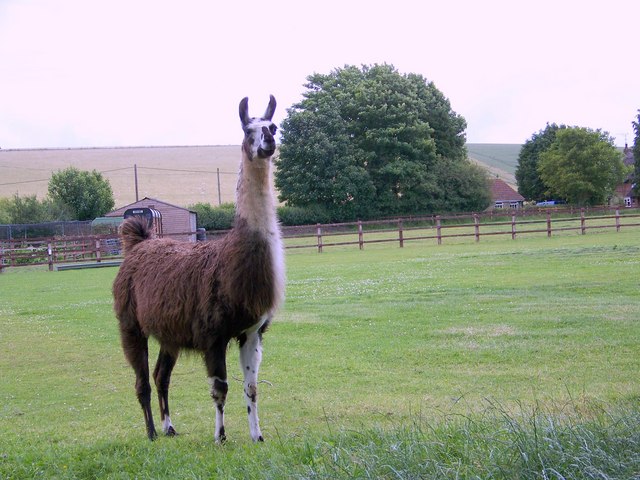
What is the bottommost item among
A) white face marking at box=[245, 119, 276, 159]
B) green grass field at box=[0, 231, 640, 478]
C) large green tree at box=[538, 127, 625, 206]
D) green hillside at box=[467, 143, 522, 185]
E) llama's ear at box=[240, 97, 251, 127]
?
green grass field at box=[0, 231, 640, 478]

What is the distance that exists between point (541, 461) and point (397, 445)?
91 cm

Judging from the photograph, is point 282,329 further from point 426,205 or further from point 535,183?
point 535,183

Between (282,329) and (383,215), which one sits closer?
(282,329)

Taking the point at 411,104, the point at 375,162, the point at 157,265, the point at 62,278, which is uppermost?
the point at 411,104

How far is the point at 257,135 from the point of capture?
5.89 m

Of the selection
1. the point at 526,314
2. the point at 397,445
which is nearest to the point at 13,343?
the point at 526,314

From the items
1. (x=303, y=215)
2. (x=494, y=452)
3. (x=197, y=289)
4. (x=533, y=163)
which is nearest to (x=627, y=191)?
(x=533, y=163)

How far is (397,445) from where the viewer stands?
4.22 meters

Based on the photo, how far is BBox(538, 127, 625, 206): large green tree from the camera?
68938mm

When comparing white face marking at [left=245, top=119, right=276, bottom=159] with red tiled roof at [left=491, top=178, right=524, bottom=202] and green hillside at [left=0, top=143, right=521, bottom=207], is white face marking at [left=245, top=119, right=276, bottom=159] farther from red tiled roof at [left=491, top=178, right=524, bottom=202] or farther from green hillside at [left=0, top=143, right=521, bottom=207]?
red tiled roof at [left=491, top=178, right=524, bottom=202]

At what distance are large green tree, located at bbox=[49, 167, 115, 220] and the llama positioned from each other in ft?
178

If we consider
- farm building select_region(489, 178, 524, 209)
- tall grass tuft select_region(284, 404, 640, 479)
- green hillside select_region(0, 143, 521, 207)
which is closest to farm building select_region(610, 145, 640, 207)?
farm building select_region(489, 178, 524, 209)

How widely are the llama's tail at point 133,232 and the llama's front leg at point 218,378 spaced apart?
7.24 feet

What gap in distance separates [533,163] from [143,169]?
170ft
